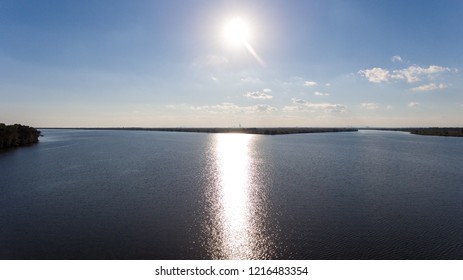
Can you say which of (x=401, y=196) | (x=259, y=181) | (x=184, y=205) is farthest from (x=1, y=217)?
(x=401, y=196)

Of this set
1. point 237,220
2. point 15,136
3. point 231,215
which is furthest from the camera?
point 15,136

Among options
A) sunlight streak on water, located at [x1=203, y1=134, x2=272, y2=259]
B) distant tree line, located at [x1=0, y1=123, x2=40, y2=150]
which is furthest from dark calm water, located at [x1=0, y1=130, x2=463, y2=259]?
distant tree line, located at [x1=0, y1=123, x2=40, y2=150]

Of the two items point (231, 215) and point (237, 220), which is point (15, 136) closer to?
point (231, 215)

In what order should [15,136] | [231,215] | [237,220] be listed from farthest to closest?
[15,136]
[231,215]
[237,220]

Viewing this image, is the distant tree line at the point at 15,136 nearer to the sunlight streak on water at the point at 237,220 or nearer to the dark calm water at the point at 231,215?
the dark calm water at the point at 231,215

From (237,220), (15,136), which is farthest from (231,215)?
(15,136)

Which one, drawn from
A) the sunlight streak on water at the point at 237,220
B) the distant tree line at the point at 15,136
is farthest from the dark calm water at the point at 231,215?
the distant tree line at the point at 15,136

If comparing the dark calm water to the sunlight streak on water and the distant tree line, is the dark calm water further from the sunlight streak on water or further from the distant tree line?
the distant tree line

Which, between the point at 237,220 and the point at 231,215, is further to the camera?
the point at 231,215
